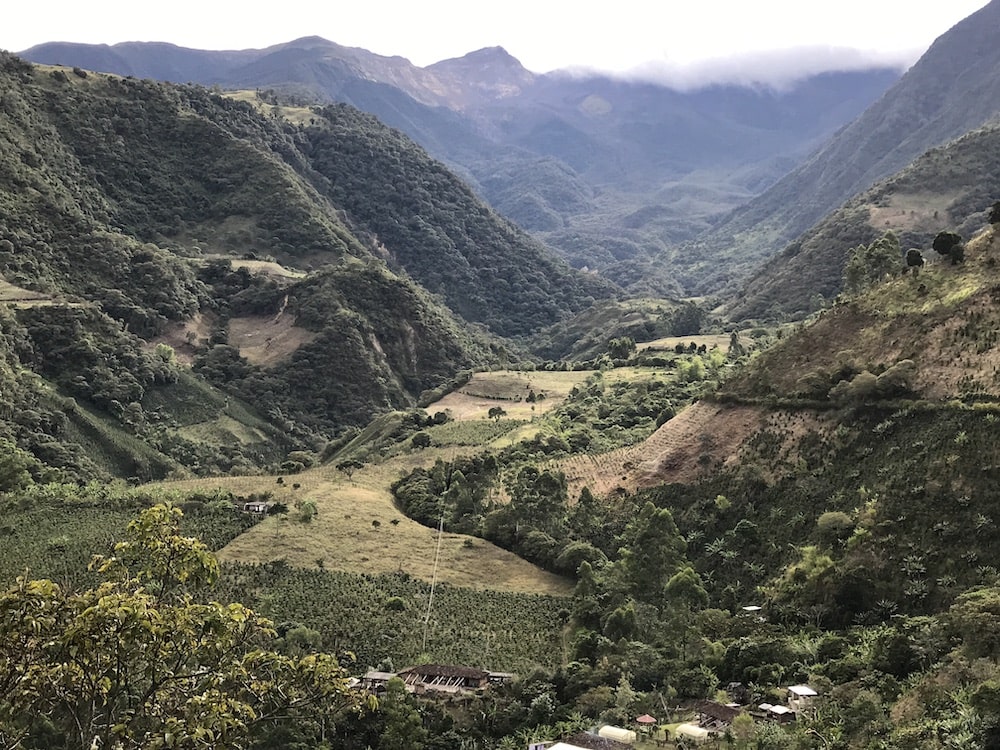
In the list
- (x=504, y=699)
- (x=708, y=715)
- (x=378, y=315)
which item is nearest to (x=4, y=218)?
(x=378, y=315)

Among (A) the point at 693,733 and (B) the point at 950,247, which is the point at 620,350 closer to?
(B) the point at 950,247

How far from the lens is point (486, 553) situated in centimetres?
5662

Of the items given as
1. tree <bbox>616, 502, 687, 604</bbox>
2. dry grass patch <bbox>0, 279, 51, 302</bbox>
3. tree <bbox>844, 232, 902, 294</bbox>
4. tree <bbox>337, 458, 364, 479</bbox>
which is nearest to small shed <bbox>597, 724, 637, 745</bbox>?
tree <bbox>616, 502, 687, 604</bbox>

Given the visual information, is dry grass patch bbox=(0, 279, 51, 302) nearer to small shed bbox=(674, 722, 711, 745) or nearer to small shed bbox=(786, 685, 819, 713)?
small shed bbox=(674, 722, 711, 745)

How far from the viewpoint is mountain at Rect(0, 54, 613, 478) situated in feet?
332

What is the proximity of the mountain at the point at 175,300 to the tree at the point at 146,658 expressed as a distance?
272 ft

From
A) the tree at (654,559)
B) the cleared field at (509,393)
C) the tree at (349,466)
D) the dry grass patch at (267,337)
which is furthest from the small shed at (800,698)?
the dry grass patch at (267,337)

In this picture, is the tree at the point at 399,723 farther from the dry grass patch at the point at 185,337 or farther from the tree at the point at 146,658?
the dry grass patch at the point at 185,337

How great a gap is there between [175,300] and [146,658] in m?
130

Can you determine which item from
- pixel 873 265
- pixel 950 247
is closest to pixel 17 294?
pixel 873 265

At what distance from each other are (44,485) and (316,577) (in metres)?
36.5

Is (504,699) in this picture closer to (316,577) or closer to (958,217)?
(316,577)

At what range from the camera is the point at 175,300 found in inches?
5157

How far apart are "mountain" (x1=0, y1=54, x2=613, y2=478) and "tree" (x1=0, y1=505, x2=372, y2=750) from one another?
83.1 metres
